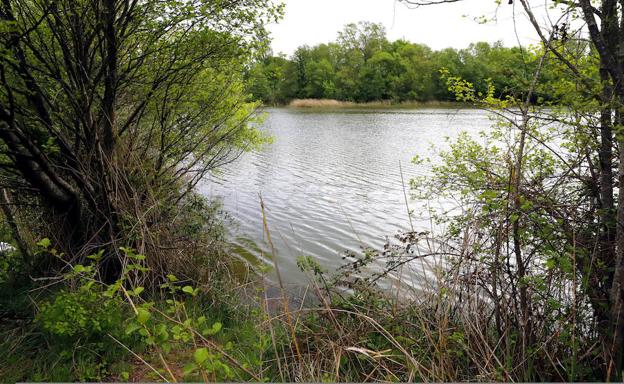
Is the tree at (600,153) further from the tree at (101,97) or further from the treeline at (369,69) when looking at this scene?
the treeline at (369,69)

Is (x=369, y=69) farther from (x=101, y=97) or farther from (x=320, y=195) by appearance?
(x=101, y=97)

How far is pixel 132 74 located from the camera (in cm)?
525

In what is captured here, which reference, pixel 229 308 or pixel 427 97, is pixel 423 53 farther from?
pixel 229 308

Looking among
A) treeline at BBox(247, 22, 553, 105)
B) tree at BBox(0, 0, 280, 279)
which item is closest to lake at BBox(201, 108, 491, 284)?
tree at BBox(0, 0, 280, 279)

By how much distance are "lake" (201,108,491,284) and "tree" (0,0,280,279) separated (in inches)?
79.1

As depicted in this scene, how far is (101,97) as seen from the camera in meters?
5.34

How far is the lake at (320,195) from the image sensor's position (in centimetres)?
916

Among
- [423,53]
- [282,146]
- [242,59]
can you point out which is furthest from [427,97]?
[242,59]

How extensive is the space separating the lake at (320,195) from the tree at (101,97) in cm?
201

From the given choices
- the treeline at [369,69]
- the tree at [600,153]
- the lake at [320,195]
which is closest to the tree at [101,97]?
the lake at [320,195]

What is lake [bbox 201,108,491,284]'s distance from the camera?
9156mm

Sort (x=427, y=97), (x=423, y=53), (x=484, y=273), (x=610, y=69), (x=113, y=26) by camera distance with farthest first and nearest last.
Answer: (x=423, y=53)
(x=427, y=97)
(x=113, y=26)
(x=484, y=273)
(x=610, y=69)

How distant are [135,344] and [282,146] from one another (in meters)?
19.0

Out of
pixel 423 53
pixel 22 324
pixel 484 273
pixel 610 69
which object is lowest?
pixel 22 324
